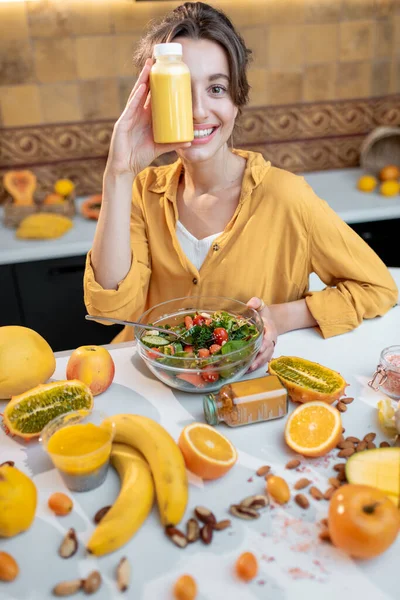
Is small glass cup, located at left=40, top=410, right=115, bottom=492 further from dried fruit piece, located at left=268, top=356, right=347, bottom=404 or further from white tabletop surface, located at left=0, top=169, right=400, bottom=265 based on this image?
white tabletop surface, located at left=0, top=169, right=400, bottom=265

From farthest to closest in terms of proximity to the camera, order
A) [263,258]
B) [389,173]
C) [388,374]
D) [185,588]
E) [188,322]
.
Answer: [389,173], [263,258], [188,322], [388,374], [185,588]

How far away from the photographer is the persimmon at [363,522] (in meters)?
0.70

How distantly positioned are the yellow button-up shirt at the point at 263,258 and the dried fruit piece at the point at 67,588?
2.23ft

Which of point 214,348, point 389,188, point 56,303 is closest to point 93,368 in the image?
point 214,348

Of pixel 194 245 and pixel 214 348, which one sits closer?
pixel 214 348

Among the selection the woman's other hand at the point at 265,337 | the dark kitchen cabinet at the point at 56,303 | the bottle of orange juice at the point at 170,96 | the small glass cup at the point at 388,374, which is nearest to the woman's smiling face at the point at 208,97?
the bottle of orange juice at the point at 170,96

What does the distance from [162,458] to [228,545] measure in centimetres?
16

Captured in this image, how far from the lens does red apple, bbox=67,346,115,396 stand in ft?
3.51

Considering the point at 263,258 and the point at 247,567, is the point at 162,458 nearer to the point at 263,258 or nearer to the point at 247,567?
the point at 247,567

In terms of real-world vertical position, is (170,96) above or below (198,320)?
above

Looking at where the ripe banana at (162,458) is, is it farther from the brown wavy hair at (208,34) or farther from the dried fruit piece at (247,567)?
the brown wavy hair at (208,34)

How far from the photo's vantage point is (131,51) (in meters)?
2.38

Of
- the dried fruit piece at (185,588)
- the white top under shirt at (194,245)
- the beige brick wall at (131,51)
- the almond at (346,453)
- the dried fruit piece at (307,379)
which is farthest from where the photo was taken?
the beige brick wall at (131,51)

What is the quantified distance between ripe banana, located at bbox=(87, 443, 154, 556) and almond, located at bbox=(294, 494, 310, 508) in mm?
209
